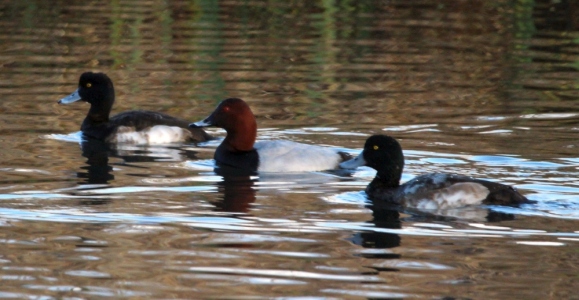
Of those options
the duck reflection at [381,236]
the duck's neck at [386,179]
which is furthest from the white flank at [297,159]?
the duck reflection at [381,236]

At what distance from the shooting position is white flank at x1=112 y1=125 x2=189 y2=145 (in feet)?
41.3

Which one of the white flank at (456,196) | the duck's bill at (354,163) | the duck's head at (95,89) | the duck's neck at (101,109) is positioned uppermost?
the duck's head at (95,89)

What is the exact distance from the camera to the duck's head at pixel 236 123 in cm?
1155

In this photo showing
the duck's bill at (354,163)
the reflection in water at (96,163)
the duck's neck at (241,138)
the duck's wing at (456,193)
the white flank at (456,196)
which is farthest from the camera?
the duck's neck at (241,138)

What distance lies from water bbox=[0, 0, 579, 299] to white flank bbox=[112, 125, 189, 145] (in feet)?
0.65

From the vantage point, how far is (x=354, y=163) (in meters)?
10.2

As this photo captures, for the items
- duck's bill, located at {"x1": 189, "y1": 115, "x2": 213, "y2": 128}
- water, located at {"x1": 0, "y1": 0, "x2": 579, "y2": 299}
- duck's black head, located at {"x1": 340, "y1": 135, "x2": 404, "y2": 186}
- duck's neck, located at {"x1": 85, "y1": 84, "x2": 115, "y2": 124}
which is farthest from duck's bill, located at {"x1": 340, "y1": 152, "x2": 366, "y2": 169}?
duck's neck, located at {"x1": 85, "y1": 84, "x2": 115, "y2": 124}

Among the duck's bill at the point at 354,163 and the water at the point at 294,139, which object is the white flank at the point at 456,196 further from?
the duck's bill at the point at 354,163

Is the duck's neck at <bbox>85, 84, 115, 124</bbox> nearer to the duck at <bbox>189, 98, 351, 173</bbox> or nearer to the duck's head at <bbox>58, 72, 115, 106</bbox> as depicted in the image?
the duck's head at <bbox>58, 72, 115, 106</bbox>

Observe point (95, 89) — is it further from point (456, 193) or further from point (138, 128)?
point (456, 193)

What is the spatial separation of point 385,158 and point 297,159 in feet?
4.46

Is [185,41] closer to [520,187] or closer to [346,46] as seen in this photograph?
[346,46]

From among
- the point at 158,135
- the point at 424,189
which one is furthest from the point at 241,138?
the point at 424,189

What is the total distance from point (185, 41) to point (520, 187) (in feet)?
38.2
